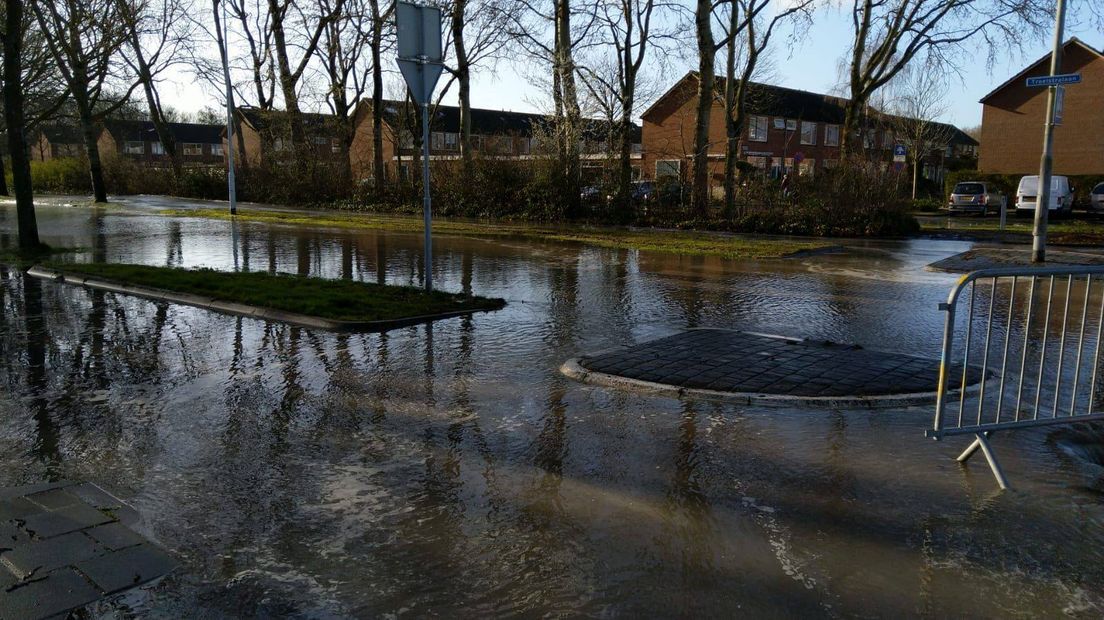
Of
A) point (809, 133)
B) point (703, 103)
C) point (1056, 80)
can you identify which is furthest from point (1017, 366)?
point (809, 133)

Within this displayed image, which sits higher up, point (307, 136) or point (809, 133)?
point (809, 133)

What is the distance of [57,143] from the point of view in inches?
3007

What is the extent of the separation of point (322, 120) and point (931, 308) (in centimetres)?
3557

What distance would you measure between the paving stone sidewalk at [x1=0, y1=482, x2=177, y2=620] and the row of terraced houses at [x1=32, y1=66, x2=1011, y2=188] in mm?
23336

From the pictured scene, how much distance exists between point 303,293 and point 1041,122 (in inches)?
2028

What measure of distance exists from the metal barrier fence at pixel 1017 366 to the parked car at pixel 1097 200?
1049 inches

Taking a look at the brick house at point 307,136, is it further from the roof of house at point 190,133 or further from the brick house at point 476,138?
the roof of house at point 190,133

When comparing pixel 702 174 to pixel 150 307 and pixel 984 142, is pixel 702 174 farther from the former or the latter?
pixel 984 142

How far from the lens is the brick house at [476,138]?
30266mm

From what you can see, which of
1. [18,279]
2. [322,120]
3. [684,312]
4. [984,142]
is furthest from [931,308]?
[984,142]

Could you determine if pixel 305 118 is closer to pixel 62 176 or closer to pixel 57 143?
pixel 62 176

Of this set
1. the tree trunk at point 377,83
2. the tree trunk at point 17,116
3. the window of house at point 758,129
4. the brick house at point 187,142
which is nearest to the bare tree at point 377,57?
the tree trunk at point 377,83

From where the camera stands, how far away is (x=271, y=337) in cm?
869

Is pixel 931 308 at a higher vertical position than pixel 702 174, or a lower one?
lower
